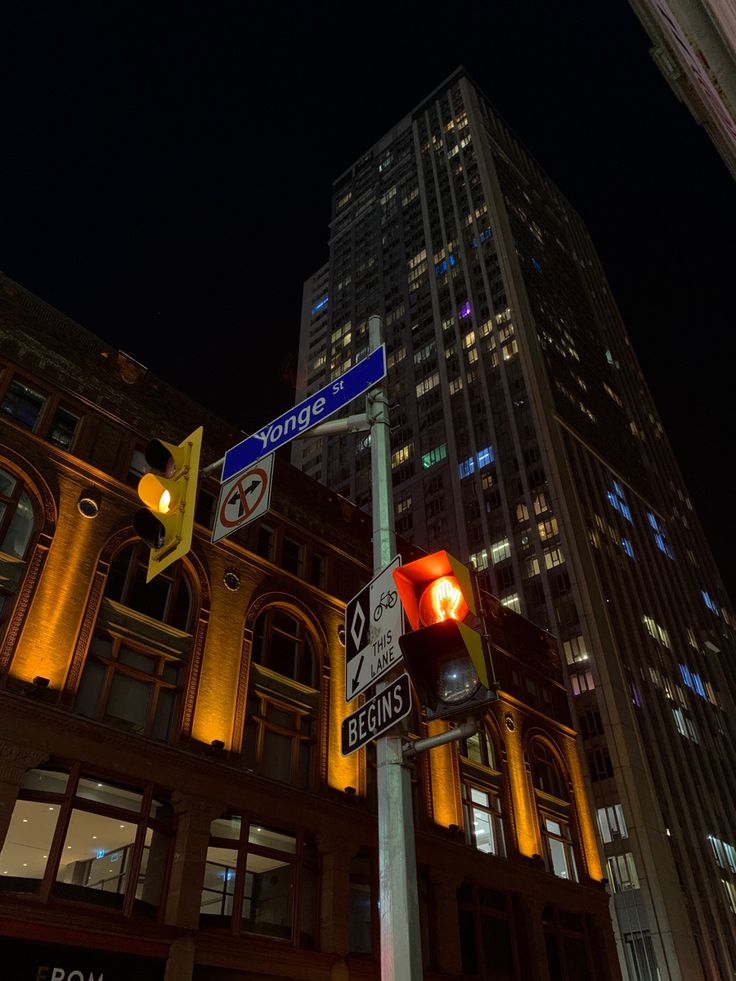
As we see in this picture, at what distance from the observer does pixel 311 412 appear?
9000mm

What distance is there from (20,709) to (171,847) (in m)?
5.63

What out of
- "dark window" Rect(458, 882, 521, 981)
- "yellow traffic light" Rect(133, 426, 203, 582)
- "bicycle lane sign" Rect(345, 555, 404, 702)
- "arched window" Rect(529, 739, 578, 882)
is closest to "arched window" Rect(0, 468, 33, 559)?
"yellow traffic light" Rect(133, 426, 203, 582)

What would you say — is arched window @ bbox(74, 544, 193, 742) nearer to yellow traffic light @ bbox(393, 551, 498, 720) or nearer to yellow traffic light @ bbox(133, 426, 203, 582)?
yellow traffic light @ bbox(133, 426, 203, 582)

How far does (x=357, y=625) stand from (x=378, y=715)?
1197mm

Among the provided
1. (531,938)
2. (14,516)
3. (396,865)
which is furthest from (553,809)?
(396,865)

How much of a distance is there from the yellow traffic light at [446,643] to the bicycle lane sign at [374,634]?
370mm

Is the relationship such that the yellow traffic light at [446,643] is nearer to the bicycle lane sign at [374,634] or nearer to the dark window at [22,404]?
the bicycle lane sign at [374,634]

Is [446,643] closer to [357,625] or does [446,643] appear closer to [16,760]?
[357,625]

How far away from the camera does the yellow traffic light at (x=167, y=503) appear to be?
7.99m

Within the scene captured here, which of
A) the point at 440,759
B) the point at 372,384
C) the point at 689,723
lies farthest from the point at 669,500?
the point at 372,384

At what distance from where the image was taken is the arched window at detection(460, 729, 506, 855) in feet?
91.8

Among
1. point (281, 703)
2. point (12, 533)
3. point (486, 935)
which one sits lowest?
point (486, 935)

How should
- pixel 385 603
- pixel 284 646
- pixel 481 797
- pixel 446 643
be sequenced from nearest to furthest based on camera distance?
1. pixel 446 643
2. pixel 385 603
3. pixel 284 646
4. pixel 481 797

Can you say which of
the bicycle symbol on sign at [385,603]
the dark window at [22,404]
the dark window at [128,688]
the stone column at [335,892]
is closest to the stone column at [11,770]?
the dark window at [128,688]
